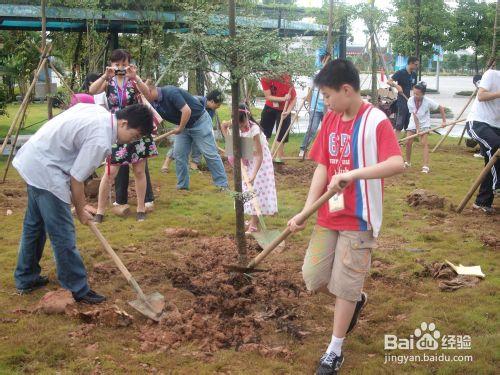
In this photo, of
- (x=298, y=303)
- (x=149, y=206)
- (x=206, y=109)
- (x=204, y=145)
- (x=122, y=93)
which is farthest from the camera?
(x=206, y=109)

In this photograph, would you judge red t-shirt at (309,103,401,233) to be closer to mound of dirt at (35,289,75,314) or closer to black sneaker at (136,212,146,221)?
mound of dirt at (35,289,75,314)

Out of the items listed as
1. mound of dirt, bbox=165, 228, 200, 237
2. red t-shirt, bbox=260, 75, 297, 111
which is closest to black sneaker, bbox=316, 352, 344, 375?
mound of dirt, bbox=165, 228, 200, 237

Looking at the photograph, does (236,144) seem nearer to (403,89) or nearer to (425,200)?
(425,200)

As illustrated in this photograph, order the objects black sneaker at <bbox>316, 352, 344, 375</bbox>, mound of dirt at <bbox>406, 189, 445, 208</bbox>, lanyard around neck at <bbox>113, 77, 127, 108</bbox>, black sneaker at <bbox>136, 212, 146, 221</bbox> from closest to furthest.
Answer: black sneaker at <bbox>316, 352, 344, 375</bbox>
lanyard around neck at <bbox>113, 77, 127, 108</bbox>
black sneaker at <bbox>136, 212, 146, 221</bbox>
mound of dirt at <bbox>406, 189, 445, 208</bbox>

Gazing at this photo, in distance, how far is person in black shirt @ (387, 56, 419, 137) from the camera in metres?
10.6

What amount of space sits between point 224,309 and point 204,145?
369 centimetres

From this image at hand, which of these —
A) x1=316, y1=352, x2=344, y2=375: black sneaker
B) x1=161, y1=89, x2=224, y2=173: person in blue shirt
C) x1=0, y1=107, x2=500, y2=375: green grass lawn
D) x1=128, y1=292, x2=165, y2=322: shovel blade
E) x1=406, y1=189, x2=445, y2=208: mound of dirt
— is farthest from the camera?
x1=161, y1=89, x2=224, y2=173: person in blue shirt

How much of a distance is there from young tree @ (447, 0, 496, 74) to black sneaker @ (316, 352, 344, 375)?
20536 mm

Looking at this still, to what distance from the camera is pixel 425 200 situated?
7105 mm

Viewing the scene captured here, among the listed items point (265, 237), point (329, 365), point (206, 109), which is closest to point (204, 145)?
point (206, 109)

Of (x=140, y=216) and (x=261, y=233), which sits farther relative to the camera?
(x=140, y=216)

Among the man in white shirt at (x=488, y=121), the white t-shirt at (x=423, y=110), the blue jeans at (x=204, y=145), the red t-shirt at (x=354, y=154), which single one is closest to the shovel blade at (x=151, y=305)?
the red t-shirt at (x=354, y=154)

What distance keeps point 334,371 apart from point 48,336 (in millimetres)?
1805

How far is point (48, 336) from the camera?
372 centimetres
